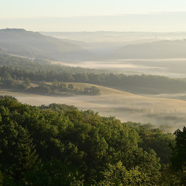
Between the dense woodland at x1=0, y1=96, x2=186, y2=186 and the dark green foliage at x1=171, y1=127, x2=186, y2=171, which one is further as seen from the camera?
the dense woodland at x1=0, y1=96, x2=186, y2=186

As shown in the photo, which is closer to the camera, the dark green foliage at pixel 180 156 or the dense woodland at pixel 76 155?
the dark green foliage at pixel 180 156

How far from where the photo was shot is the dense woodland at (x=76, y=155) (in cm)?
2698

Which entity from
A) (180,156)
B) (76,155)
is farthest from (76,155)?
(180,156)

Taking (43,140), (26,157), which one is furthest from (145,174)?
(43,140)

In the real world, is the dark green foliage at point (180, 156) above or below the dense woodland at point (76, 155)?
above

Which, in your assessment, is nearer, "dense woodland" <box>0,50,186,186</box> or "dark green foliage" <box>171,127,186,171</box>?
"dark green foliage" <box>171,127,186,171</box>

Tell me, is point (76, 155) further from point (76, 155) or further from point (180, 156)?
point (180, 156)

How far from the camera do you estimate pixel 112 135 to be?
2242 inches

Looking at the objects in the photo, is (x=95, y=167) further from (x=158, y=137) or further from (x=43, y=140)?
(x=158, y=137)

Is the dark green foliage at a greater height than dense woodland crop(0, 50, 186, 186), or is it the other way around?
the dark green foliage

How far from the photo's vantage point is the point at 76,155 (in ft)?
149

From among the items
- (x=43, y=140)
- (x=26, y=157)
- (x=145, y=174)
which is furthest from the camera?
(x=43, y=140)

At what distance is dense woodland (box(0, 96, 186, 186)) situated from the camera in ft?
A: 88.5

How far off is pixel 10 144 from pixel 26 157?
15.5 meters
